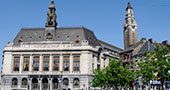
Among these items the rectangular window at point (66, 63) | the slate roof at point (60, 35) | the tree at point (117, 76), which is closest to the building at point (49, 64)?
the rectangular window at point (66, 63)

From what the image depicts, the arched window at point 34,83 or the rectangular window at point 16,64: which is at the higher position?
the rectangular window at point 16,64

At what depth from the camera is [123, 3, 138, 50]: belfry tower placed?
117125 mm

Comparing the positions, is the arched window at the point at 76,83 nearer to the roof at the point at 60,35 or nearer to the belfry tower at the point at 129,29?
the roof at the point at 60,35

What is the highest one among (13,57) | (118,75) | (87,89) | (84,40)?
(84,40)

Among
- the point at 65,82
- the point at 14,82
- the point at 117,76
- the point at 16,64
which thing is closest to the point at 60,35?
the point at 65,82

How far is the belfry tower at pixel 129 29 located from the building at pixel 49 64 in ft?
142

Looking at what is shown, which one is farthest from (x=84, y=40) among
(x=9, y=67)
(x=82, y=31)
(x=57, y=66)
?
(x=9, y=67)

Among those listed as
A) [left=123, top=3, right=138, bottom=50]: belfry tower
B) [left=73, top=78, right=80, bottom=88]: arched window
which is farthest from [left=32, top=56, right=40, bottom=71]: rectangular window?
[left=123, top=3, right=138, bottom=50]: belfry tower

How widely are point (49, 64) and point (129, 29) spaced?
5675cm

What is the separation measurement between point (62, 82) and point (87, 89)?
795 centimetres

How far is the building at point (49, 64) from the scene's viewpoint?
7262cm

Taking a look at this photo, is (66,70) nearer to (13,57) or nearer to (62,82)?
(62,82)

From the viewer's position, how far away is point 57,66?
7381 cm

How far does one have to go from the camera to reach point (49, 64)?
73938 millimetres
